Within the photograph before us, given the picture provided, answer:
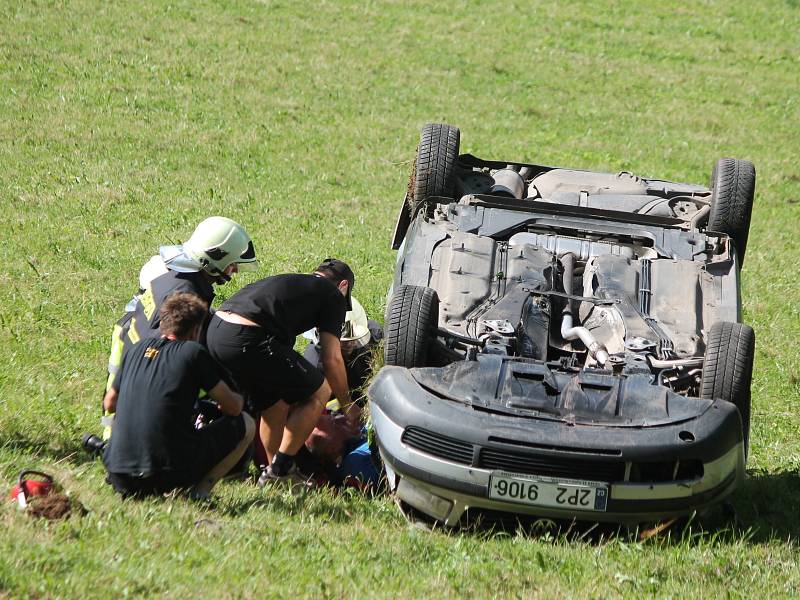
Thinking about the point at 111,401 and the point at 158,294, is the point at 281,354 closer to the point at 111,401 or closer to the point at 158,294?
the point at 158,294

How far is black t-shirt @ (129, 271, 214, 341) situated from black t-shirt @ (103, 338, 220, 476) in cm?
57

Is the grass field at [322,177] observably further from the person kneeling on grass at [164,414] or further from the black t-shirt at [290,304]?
the black t-shirt at [290,304]

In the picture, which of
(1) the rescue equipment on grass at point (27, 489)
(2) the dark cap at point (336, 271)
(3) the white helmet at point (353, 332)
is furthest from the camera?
(3) the white helmet at point (353, 332)

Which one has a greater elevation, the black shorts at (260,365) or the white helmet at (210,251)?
the white helmet at (210,251)

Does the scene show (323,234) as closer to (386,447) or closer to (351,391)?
(351,391)

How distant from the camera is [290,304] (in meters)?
6.31

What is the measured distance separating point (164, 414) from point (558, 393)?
2.02 metres

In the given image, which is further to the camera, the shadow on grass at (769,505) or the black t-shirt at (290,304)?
the black t-shirt at (290,304)

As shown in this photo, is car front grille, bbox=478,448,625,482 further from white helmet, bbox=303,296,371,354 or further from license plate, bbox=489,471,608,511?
white helmet, bbox=303,296,371,354

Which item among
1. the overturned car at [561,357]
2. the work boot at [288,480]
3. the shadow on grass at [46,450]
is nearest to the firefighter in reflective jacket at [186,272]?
the shadow on grass at [46,450]

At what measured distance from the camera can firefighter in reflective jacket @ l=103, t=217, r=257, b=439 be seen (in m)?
6.24

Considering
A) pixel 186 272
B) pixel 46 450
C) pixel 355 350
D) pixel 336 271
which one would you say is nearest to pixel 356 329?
pixel 355 350

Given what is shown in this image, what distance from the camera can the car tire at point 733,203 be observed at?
8156 mm

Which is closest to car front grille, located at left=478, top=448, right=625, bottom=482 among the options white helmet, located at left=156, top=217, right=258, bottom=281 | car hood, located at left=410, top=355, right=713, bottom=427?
car hood, located at left=410, top=355, right=713, bottom=427
